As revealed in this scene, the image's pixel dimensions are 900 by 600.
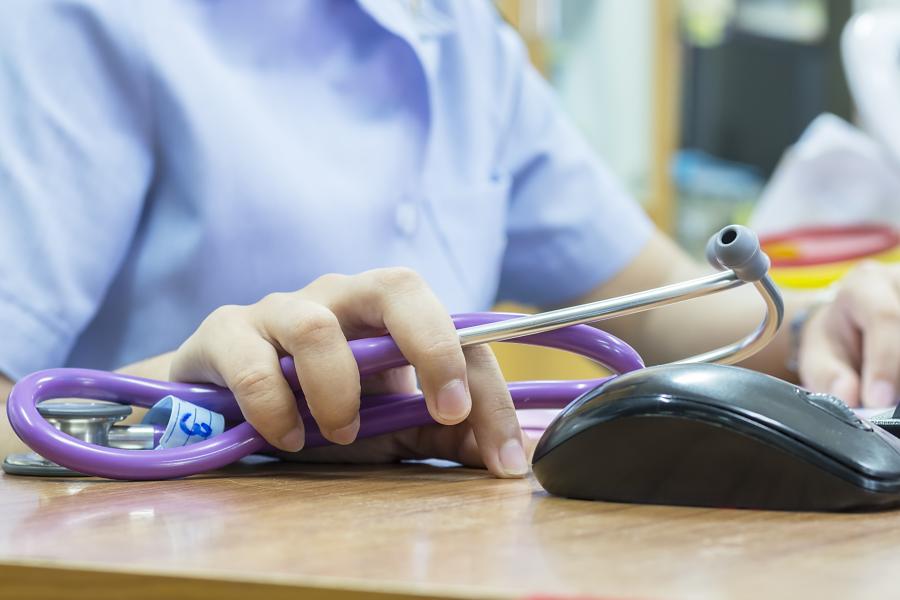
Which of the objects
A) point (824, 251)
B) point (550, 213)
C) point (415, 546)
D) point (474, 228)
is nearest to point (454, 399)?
point (415, 546)

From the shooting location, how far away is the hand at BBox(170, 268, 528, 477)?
0.39 meters

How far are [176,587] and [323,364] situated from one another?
0.17 m

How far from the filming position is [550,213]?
0.99 metres

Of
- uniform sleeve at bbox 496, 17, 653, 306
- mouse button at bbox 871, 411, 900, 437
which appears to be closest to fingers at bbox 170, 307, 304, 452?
mouse button at bbox 871, 411, 900, 437

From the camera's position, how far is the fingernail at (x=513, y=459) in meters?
0.40

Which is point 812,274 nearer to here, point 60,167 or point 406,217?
point 406,217

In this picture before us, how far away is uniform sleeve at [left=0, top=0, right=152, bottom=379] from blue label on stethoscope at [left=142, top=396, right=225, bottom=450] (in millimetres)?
222

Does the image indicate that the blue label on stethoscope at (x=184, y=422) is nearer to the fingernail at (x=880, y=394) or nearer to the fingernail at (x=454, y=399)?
the fingernail at (x=454, y=399)

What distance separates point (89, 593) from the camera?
0.79ft

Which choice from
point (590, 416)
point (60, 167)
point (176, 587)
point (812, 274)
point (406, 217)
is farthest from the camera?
point (812, 274)

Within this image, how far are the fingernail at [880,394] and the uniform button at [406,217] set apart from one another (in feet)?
1.09

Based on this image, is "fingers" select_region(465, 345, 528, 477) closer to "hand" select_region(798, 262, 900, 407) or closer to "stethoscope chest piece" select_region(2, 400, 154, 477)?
"stethoscope chest piece" select_region(2, 400, 154, 477)

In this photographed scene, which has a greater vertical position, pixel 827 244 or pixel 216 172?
pixel 216 172

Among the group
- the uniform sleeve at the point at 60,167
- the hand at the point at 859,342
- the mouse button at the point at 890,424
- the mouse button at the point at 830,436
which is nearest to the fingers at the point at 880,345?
the hand at the point at 859,342
